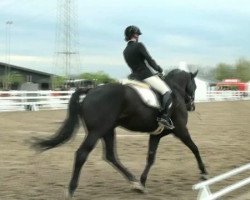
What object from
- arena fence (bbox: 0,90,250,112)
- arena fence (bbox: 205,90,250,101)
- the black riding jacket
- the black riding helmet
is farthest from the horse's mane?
arena fence (bbox: 205,90,250,101)

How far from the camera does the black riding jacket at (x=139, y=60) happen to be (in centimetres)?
838

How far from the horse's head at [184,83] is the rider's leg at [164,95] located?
570 mm

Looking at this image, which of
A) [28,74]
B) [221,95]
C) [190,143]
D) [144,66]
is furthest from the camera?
[28,74]

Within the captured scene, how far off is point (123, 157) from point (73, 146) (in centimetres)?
263

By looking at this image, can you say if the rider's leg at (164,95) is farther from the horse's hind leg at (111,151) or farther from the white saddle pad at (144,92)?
the horse's hind leg at (111,151)

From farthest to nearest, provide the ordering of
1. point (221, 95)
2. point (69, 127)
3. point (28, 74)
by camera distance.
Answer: point (28, 74)
point (221, 95)
point (69, 127)

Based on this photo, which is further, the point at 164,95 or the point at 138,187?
the point at 164,95

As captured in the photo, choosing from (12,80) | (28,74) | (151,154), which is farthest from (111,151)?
(28,74)

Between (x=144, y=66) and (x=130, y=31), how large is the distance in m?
0.61

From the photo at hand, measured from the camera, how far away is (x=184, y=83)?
9484 millimetres

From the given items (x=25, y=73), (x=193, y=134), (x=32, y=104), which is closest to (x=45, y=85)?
(x=25, y=73)

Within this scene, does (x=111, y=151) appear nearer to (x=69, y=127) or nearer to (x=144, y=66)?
(x=69, y=127)

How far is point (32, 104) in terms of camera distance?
33.2 metres

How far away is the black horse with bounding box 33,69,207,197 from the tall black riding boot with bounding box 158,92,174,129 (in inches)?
4.8
